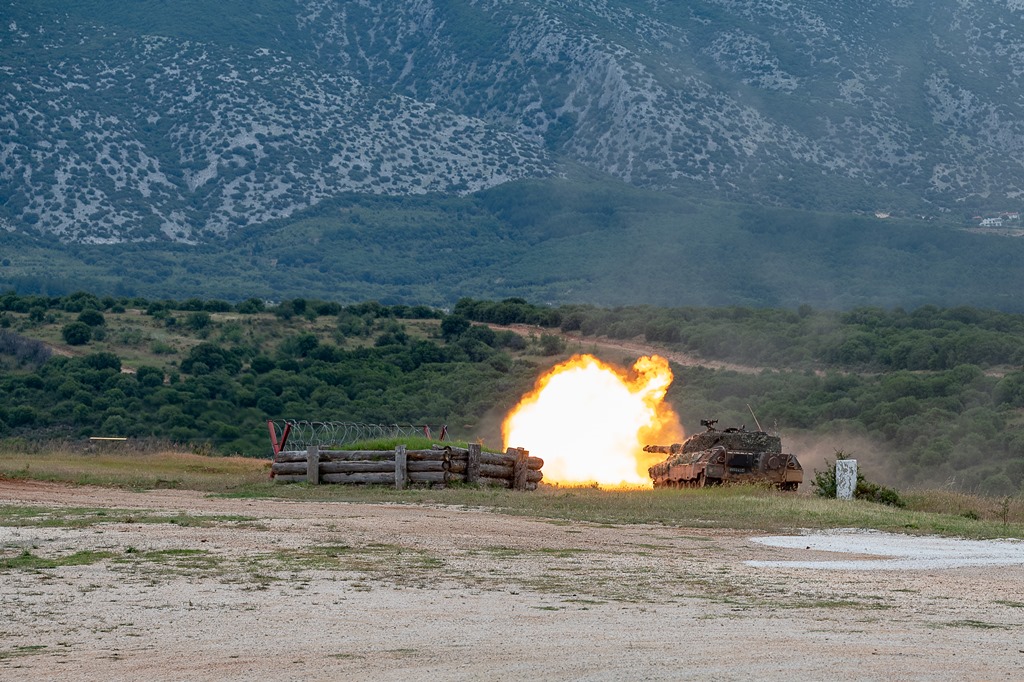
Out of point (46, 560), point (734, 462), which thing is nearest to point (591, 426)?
point (734, 462)

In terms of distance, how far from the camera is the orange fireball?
4750 cm

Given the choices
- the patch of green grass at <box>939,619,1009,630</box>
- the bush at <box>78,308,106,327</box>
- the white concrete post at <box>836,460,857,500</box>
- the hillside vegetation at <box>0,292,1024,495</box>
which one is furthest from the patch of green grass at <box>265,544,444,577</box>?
the bush at <box>78,308,106,327</box>

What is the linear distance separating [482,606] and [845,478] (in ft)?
64.7

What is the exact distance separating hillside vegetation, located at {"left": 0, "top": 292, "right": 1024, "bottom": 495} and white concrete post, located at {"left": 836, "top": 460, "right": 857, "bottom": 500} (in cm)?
1867

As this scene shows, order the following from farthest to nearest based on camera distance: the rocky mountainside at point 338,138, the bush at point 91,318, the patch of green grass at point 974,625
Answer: the rocky mountainside at point 338,138 < the bush at point 91,318 < the patch of green grass at point 974,625

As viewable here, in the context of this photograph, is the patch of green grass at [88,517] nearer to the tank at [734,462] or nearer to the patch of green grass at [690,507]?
the patch of green grass at [690,507]

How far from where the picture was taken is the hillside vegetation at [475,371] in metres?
62.8

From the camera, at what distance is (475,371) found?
77625 mm

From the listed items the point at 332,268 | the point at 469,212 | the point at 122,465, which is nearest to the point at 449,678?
the point at 122,465

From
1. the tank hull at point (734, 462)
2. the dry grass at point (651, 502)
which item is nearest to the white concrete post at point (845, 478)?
the dry grass at point (651, 502)

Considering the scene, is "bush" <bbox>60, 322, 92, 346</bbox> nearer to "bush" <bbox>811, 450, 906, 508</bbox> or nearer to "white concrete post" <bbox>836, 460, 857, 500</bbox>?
"bush" <bbox>811, 450, 906, 508</bbox>

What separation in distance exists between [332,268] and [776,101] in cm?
6717

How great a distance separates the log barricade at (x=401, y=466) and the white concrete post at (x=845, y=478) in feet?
26.1

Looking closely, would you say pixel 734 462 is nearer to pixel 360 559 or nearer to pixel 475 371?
pixel 360 559
